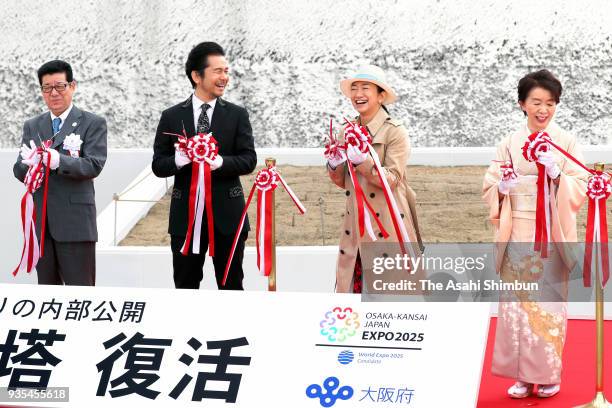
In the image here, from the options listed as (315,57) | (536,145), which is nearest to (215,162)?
(536,145)

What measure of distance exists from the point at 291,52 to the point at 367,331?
8.06m

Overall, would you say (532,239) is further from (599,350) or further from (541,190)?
(599,350)

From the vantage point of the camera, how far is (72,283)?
484 centimetres

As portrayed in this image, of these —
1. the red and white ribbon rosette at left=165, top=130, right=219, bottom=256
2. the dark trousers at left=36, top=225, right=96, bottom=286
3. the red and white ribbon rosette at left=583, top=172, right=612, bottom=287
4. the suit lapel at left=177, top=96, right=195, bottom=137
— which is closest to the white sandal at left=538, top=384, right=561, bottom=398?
the red and white ribbon rosette at left=583, top=172, right=612, bottom=287

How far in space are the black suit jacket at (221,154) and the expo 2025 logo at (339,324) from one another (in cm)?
101

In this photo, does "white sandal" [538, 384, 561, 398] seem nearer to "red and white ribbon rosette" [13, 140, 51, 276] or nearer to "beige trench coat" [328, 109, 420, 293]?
"beige trench coat" [328, 109, 420, 293]

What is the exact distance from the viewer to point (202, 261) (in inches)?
189

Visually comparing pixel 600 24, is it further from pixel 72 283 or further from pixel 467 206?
pixel 72 283

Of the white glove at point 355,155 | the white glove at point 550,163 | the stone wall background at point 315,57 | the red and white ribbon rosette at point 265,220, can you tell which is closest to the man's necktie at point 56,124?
the red and white ribbon rosette at point 265,220

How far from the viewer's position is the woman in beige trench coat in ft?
14.9

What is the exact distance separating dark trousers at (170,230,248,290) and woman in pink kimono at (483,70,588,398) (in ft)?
3.55

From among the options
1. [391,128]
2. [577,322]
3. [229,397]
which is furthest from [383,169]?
[577,322]

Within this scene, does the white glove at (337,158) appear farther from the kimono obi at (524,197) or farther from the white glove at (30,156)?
the white glove at (30,156)

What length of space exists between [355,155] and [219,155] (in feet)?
2.04
